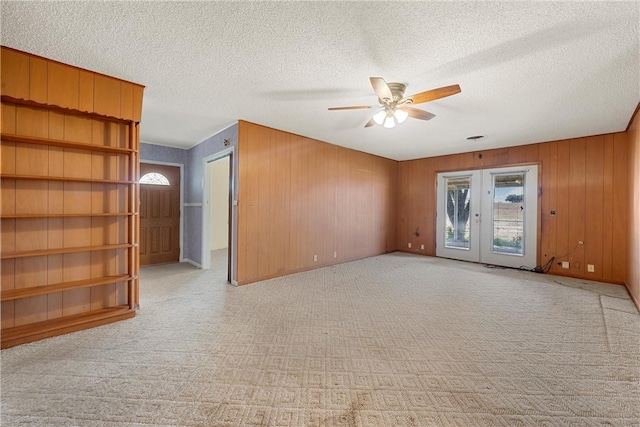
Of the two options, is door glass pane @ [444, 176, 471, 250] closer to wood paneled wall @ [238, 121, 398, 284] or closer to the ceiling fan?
wood paneled wall @ [238, 121, 398, 284]

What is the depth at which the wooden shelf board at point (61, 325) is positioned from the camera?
2219 mm

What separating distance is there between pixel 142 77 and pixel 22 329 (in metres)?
2.48

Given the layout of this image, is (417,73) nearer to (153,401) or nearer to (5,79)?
(153,401)

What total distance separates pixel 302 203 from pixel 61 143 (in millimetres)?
3203

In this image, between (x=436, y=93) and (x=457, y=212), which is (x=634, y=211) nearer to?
(x=457, y=212)

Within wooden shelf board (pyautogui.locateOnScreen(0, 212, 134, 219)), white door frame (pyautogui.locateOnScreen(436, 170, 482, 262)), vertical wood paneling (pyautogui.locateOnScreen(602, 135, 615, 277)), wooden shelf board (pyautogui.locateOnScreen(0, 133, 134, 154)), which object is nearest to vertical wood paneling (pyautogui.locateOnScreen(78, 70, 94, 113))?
wooden shelf board (pyautogui.locateOnScreen(0, 133, 134, 154))

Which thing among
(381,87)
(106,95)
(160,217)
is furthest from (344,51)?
(160,217)

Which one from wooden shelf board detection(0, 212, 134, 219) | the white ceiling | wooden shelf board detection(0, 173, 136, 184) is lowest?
wooden shelf board detection(0, 212, 134, 219)

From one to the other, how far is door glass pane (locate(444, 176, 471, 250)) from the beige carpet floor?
2.65m

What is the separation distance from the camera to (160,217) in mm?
5434

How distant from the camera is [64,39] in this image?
2045 mm

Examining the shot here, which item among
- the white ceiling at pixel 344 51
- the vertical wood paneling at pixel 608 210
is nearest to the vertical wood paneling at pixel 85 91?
the white ceiling at pixel 344 51

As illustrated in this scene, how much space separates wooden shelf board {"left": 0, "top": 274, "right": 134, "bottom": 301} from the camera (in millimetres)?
2191

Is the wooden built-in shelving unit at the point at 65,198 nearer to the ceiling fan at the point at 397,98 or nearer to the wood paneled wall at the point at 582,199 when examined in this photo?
the ceiling fan at the point at 397,98
